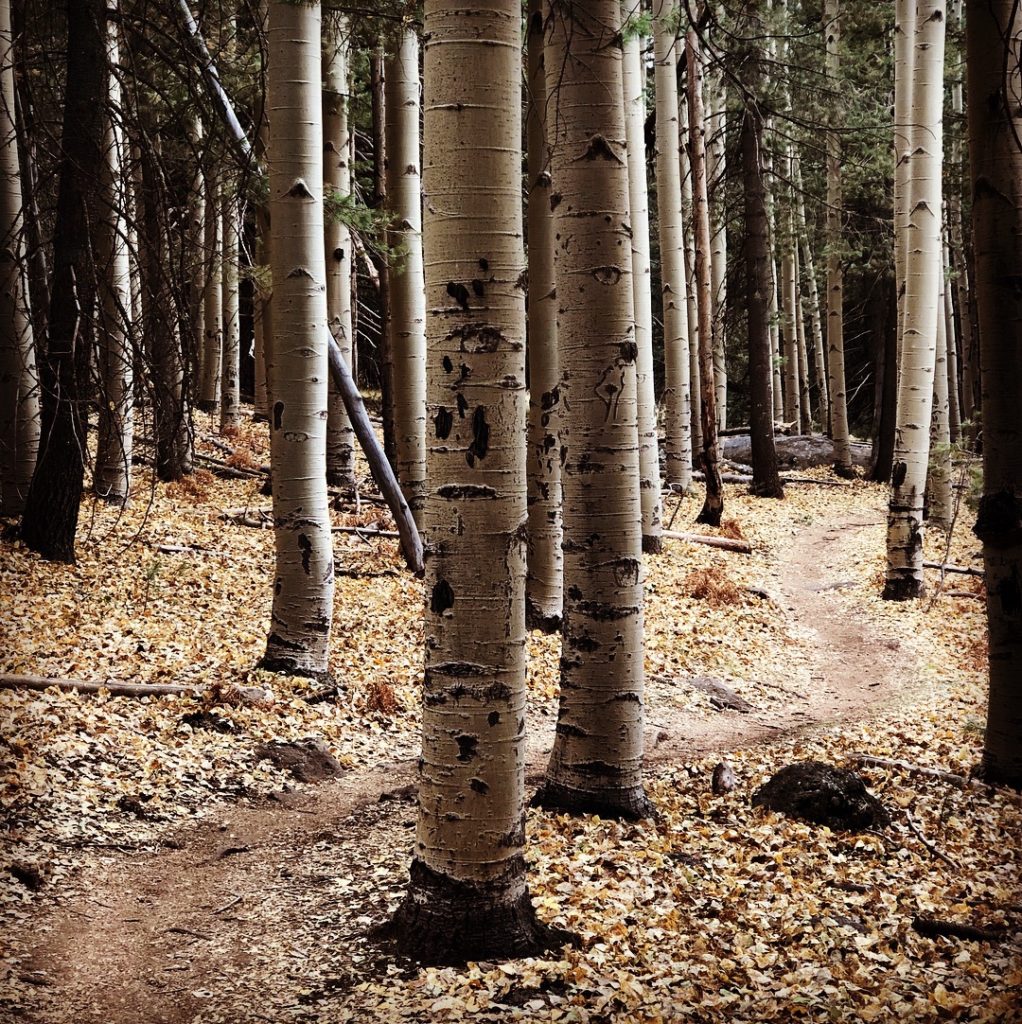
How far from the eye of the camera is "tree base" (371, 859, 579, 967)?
3.59 metres

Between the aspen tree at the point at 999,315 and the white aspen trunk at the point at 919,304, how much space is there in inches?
231

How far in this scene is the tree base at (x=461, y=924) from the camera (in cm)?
359

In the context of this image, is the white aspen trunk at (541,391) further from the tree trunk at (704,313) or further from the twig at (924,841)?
the tree trunk at (704,313)

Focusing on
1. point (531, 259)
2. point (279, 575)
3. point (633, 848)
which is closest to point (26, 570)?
point (279, 575)

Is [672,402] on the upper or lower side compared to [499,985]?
upper

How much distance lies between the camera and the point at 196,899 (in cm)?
439

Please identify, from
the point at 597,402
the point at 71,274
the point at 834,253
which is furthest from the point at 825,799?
the point at 834,253

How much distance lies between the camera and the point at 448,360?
3465 mm

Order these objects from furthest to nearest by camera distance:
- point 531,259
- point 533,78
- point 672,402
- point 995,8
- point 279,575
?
1. point 672,402
2. point 531,259
3. point 533,78
4. point 279,575
5. point 995,8

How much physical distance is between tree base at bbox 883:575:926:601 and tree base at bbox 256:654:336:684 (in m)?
Answer: 8.00

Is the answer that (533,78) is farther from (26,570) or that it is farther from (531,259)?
(26,570)

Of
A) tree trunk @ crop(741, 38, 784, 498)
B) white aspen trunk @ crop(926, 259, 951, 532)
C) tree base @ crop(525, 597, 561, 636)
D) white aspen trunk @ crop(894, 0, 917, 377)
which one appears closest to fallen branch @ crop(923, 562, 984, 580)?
white aspen trunk @ crop(926, 259, 951, 532)

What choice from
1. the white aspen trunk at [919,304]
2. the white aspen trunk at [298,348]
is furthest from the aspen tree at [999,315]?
the white aspen trunk at [919,304]

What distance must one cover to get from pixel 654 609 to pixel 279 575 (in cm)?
502
